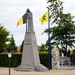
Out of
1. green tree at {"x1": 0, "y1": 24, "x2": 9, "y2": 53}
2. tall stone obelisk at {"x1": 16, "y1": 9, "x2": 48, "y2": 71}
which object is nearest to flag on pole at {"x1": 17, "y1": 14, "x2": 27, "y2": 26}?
tall stone obelisk at {"x1": 16, "y1": 9, "x2": 48, "y2": 71}

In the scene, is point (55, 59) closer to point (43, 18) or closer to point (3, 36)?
point (43, 18)

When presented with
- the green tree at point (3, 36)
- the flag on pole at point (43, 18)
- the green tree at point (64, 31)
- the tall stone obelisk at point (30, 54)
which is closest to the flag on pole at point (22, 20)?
the tall stone obelisk at point (30, 54)

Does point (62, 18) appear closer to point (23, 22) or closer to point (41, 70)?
point (23, 22)

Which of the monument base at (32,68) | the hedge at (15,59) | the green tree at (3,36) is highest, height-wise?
the green tree at (3,36)

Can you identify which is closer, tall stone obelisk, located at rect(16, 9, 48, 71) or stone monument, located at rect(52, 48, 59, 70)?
tall stone obelisk, located at rect(16, 9, 48, 71)

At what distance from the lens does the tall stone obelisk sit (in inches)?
873

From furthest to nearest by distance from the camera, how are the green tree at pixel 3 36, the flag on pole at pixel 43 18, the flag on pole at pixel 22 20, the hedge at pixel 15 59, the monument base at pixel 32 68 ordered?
the green tree at pixel 3 36, the hedge at pixel 15 59, the flag on pole at pixel 43 18, the flag on pole at pixel 22 20, the monument base at pixel 32 68

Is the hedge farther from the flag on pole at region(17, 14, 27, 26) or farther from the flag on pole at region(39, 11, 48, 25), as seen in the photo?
the flag on pole at region(17, 14, 27, 26)

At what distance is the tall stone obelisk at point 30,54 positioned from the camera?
72.7ft

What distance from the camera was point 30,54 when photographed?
886 inches

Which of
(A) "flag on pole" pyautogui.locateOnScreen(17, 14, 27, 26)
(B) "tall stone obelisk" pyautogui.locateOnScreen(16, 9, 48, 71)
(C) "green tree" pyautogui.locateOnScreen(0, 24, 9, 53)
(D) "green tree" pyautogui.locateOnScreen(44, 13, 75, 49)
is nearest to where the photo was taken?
(B) "tall stone obelisk" pyautogui.locateOnScreen(16, 9, 48, 71)

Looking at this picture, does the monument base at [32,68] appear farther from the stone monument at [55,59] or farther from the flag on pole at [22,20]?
the flag on pole at [22,20]

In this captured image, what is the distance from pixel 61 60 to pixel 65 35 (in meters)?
7.19

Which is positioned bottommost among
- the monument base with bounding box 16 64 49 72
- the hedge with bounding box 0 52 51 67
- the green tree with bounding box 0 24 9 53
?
the monument base with bounding box 16 64 49 72
